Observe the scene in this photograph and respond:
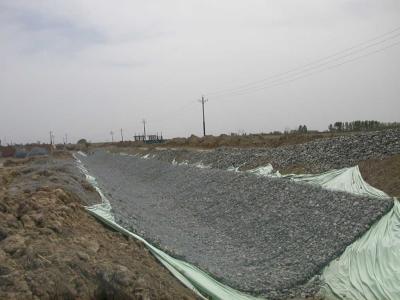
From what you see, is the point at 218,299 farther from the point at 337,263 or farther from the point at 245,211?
the point at 245,211

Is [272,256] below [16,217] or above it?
below

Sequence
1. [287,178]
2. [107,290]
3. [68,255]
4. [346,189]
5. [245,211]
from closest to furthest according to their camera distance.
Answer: [107,290], [68,255], [346,189], [245,211], [287,178]

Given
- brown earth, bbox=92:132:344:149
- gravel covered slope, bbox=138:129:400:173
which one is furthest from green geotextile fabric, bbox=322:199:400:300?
brown earth, bbox=92:132:344:149

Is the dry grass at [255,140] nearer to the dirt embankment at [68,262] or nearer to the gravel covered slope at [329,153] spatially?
the gravel covered slope at [329,153]

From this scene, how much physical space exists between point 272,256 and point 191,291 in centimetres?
372

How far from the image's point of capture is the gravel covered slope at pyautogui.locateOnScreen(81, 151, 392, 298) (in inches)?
380

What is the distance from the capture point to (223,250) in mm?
12234

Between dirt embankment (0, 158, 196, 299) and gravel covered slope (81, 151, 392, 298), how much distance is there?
1699 mm

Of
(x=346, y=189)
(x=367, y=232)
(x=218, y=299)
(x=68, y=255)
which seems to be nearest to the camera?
(x=68, y=255)

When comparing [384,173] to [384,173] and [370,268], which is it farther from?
[370,268]

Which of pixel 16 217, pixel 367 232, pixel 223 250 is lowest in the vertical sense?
pixel 223 250

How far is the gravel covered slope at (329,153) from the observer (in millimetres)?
17223

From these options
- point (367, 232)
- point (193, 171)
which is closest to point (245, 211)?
point (367, 232)

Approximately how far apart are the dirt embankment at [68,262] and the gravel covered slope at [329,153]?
11194 millimetres
